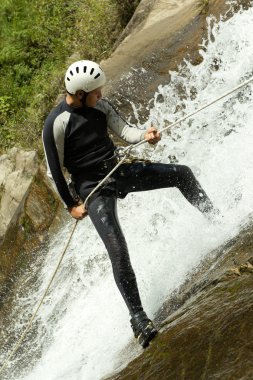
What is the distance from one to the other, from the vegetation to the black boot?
24.1 ft

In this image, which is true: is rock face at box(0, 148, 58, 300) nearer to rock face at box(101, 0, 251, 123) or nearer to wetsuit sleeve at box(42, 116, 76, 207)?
rock face at box(101, 0, 251, 123)

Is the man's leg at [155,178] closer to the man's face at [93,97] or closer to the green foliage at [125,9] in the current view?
the man's face at [93,97]

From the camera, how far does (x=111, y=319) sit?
6.38 m

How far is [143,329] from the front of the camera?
15.6 ft

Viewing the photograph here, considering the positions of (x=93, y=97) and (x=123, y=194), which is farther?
(x=123, y=194)

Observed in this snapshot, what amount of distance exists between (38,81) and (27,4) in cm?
272

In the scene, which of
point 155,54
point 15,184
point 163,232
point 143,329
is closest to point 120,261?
point 143,329

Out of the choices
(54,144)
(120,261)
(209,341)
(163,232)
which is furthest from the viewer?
(163,232)

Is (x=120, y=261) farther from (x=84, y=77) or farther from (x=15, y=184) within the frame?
(x=15, y=184)

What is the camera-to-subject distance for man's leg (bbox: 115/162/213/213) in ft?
18.3

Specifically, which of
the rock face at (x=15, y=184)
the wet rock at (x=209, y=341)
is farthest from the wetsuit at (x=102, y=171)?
the rock face at (x=15, y=184)

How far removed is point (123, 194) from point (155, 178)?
12.6 inches

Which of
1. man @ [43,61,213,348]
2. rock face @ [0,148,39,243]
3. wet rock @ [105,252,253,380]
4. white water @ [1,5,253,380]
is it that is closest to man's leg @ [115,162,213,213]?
man @ [43,61,213,348]

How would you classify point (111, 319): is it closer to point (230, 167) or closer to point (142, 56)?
point (230, 167)
